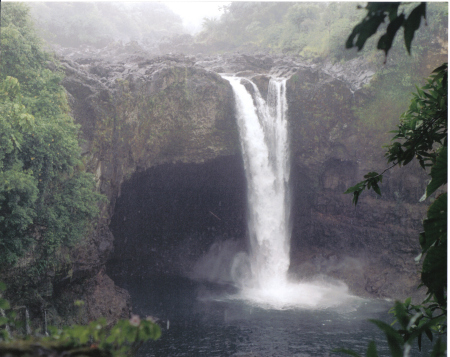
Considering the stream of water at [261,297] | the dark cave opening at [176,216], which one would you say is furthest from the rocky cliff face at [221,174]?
the stream of water at [261,297]

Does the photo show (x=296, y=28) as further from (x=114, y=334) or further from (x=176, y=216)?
(x=114, y=334)

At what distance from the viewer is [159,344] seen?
28.1 ft

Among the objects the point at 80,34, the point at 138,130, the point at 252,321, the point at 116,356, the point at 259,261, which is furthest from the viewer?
the point at 80,34

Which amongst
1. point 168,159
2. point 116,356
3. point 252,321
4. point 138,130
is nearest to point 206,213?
point 168,159

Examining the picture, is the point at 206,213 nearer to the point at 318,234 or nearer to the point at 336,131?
the point at 318,234

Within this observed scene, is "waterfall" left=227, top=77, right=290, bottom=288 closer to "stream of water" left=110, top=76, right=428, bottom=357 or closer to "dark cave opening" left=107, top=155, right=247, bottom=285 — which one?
"stream of water" left=110, top=76, right=428, bottom=357

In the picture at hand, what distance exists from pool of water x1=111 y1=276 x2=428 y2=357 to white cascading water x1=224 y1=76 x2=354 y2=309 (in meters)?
2.15

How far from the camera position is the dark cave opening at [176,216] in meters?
14.0

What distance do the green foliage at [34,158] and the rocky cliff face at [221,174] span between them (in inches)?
87.0

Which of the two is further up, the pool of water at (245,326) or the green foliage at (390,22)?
the green foliage at (390,22)

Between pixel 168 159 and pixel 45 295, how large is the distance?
7099 millimetres

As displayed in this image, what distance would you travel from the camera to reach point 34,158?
25.0 ft

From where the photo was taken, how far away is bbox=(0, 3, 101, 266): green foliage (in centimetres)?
693

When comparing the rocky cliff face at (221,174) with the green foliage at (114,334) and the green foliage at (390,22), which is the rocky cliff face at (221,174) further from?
the green foliage at (390,22)
